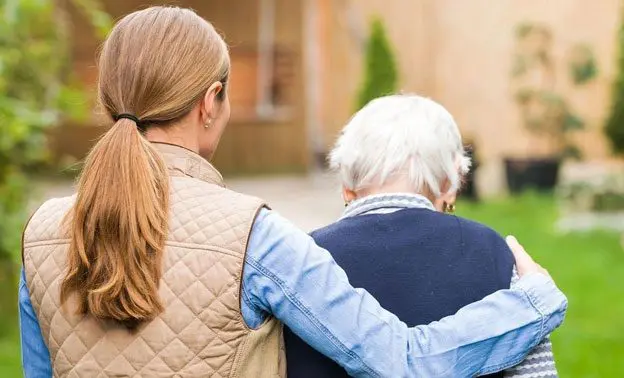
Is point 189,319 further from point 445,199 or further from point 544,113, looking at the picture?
point 544,113

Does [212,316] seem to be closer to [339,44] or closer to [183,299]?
[183,299]

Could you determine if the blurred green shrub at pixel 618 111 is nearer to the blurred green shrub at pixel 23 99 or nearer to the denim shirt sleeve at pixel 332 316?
the blurred green shrub at pixel 23 99

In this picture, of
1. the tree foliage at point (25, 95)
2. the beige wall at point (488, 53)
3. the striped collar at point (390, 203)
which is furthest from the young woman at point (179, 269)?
the beige wall at point (488, 53)

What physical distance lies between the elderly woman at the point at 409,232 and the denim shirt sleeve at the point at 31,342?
527 millimetres

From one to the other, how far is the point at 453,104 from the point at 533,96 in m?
2.55

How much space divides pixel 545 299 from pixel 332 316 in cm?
50

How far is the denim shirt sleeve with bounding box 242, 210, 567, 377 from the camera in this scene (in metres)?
2.03

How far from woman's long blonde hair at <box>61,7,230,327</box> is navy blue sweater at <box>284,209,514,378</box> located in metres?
0.47

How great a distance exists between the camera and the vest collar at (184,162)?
7.04ft

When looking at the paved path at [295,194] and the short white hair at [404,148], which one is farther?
the paved path at [295,194]

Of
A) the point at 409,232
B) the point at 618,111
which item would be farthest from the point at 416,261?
the point at 618,111

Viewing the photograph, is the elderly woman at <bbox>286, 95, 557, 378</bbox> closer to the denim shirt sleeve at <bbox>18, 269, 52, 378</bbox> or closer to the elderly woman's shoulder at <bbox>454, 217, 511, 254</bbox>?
the elderly woman's shoulder at <bbox>454, 217, 511, 254</bbox>

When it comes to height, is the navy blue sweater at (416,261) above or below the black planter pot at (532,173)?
above

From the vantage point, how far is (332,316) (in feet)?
6.68
